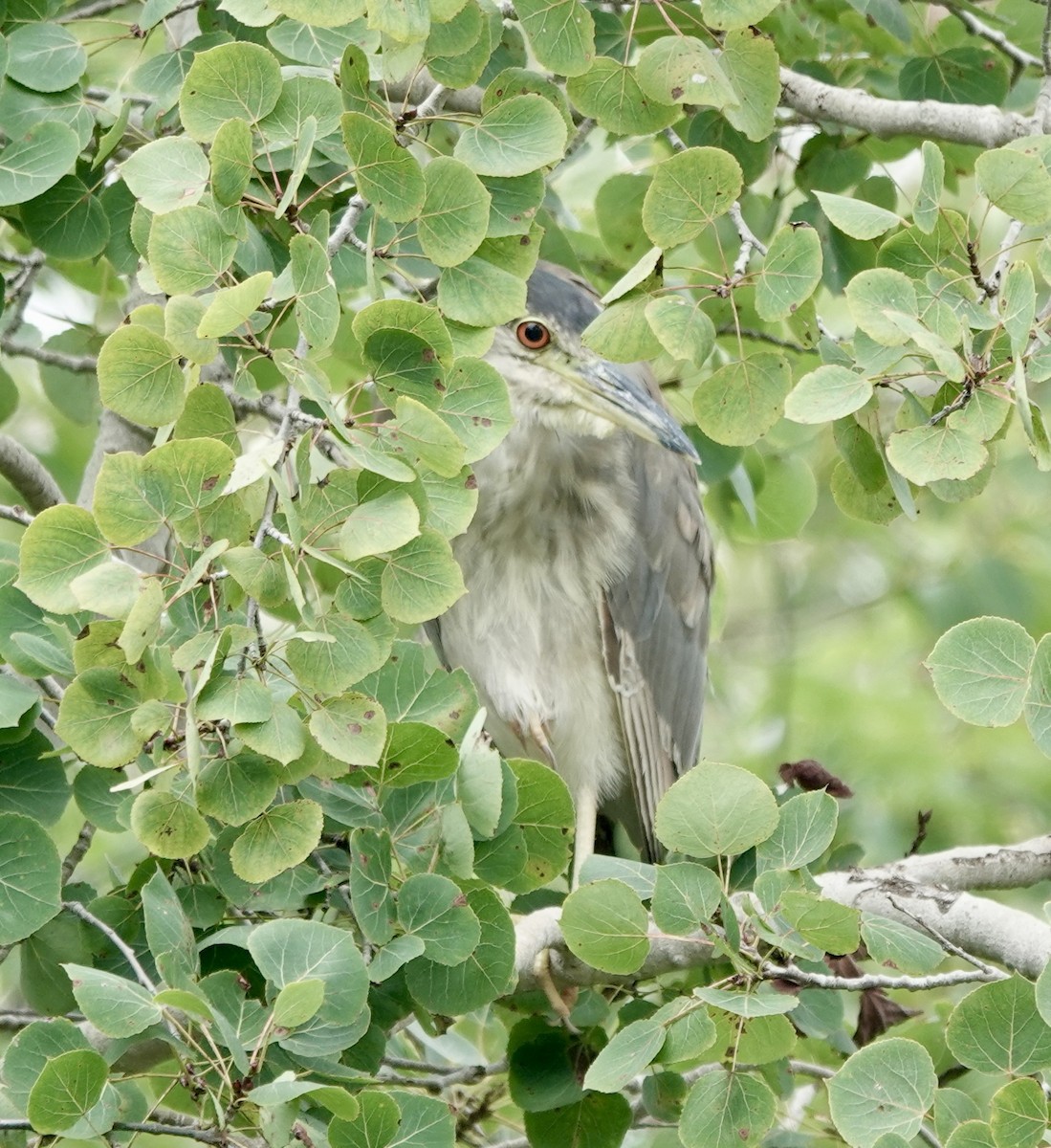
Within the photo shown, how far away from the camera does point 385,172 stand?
1736mm

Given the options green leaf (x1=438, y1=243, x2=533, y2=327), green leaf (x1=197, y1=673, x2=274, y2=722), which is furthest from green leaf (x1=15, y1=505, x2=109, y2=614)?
green leaf (x1=438, y1=243, x2=533, y2=327)

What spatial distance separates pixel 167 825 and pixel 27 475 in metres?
1.51

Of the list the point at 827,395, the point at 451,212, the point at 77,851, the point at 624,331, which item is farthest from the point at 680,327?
the point at 77,851

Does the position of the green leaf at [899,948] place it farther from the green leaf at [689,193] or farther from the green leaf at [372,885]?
the green leaf at [689,193]

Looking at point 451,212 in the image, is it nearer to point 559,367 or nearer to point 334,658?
point 334,658

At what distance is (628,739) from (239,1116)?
214 cm

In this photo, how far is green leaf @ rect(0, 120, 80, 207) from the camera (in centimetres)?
218

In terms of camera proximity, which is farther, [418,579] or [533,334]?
[533,334]

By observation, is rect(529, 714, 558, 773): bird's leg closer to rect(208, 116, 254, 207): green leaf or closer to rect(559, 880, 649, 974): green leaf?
rect(559, 880, 649, 974): green leaf

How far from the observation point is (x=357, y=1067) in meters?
2.02

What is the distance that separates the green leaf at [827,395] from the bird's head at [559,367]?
4.13 feet

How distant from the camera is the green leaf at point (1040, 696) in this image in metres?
1.65

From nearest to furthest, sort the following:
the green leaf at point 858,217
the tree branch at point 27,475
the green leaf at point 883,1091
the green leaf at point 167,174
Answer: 1. the green leaf at point 883,1091
2. the green leaf at point 167,174
3. the green leaf at point 858,217
4. the tree branch at point 27,475

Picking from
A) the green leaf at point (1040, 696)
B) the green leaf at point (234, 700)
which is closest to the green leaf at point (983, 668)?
the green leaf at point (1040, 696)
